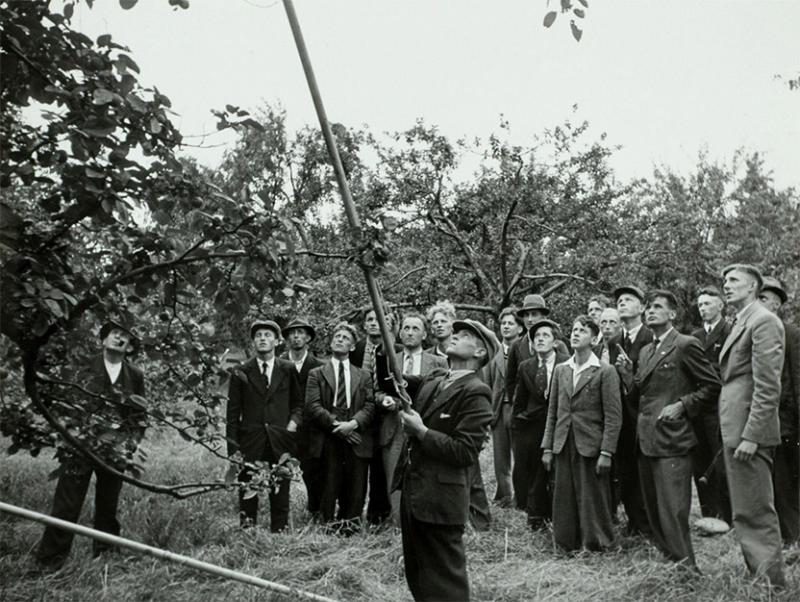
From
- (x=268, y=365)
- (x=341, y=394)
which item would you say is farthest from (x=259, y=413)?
(x=341, y=394)

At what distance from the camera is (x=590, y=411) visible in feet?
19.6

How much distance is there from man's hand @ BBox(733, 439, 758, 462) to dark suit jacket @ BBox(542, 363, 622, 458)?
1.41 metres

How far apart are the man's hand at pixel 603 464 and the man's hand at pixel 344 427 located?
215 cm

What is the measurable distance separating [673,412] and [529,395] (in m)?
1.99

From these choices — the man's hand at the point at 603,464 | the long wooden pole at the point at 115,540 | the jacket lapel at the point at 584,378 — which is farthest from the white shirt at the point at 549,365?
the long wooden pole at the point at 115,540

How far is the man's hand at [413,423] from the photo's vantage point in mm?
3971

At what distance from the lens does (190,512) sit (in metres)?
6.55

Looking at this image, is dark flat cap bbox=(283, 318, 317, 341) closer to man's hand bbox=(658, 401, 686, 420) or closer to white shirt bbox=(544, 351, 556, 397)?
white shirt bbox=(544, 351, 556, 397)

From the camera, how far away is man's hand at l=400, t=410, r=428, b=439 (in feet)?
13.0

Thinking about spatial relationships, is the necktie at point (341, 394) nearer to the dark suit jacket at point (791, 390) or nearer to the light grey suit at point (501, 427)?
the light grey suit at point (501, 427)

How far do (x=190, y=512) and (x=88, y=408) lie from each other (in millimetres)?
2737

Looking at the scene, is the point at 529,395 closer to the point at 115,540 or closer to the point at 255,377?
the point at 255,377

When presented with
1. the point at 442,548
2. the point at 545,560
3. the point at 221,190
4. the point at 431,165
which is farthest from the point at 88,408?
the point at 431,165

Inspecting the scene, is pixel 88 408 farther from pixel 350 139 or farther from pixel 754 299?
pixel 350 139
